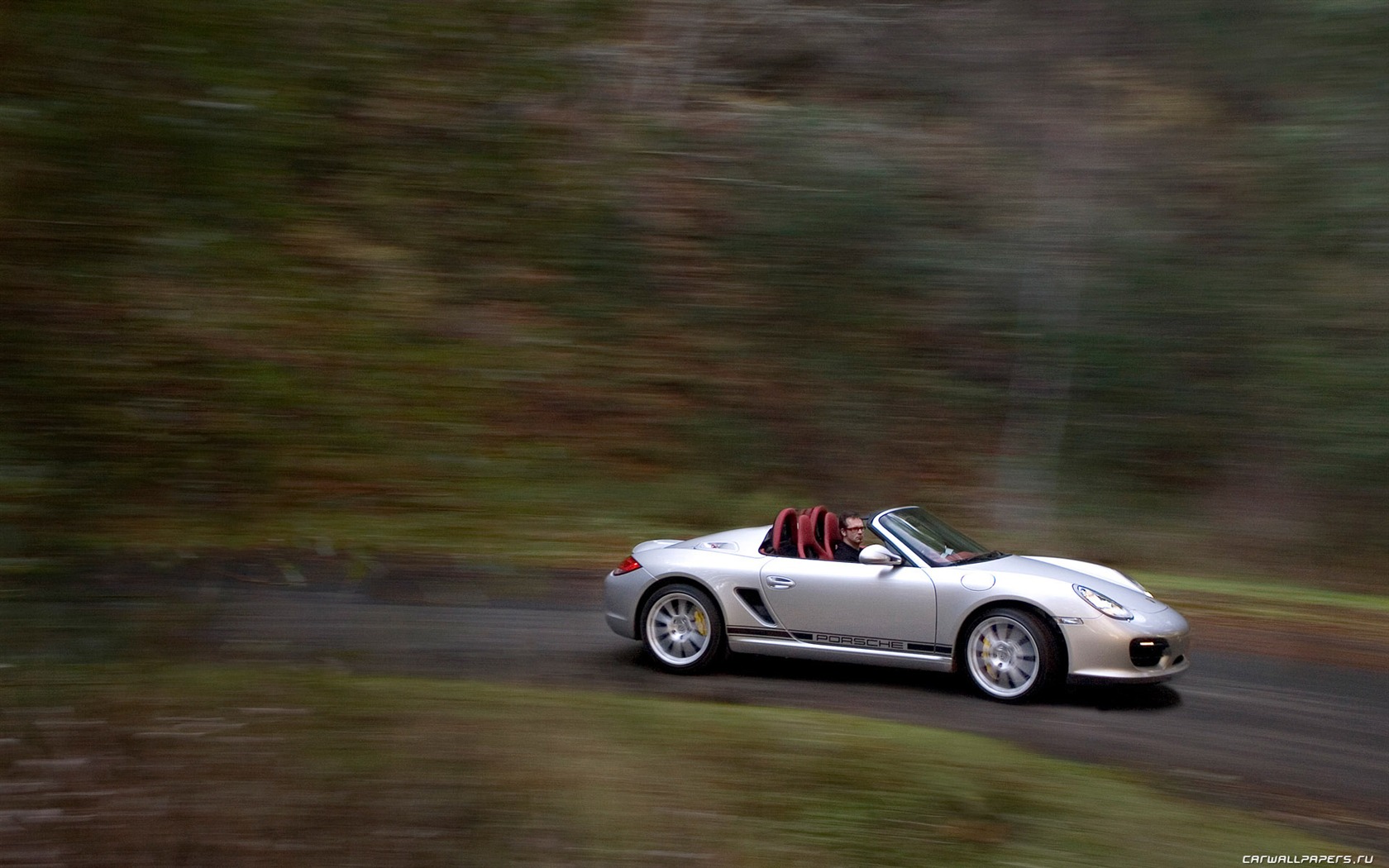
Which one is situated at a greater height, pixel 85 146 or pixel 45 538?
pixel 85 146

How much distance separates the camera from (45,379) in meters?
3.58

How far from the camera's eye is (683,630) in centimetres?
827

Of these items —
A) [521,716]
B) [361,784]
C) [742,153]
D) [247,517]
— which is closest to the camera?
[247,517]

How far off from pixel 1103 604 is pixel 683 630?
9.45 feet

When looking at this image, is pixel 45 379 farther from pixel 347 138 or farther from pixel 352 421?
pixel 347 138

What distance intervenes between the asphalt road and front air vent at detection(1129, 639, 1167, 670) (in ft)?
1.00

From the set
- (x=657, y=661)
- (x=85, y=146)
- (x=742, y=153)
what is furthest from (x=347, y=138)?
(x=742, y=153)

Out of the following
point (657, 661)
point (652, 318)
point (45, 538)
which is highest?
point (652, 318)

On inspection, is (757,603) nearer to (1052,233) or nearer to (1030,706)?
(1030,706)

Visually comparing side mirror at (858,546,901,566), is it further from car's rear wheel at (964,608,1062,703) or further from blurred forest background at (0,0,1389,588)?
blurred forest background at (0,0,1389,588)

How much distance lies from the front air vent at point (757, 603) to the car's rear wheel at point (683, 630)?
0.22m

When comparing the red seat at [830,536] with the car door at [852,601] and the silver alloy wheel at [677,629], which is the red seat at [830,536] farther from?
the silver alloy wheel at [677,629]

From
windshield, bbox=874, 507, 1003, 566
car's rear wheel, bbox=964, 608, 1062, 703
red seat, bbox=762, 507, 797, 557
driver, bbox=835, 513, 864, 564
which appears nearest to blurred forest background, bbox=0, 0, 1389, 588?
red seat, bbox=762, 507, 797, 557

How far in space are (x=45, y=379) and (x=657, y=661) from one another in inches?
211
